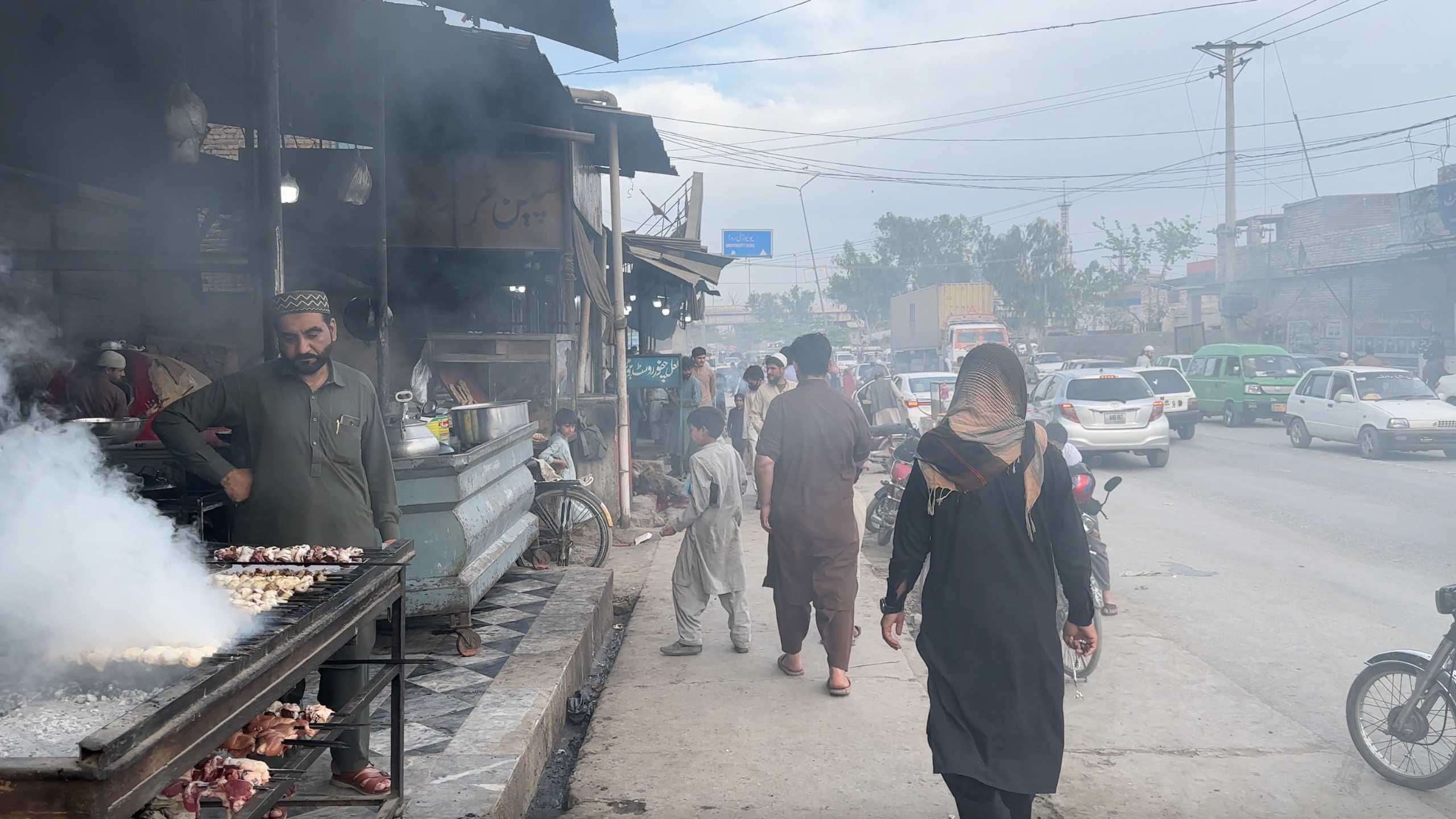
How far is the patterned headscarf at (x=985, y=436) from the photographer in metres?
3.14

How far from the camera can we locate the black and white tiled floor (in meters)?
4.21

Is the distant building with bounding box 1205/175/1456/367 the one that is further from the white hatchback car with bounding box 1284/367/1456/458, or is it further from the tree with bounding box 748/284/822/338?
the tree with bounding box 748/284/822/338

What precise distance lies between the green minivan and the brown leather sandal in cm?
2049

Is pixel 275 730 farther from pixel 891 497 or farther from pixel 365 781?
pixel 891 497

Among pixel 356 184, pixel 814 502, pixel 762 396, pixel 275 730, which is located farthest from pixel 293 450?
pixel 762 396

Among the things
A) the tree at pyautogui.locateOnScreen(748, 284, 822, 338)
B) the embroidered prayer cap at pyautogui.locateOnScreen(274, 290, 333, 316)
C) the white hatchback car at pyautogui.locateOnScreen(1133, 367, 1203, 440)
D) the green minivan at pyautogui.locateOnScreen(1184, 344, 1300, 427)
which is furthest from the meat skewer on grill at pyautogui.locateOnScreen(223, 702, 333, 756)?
the tree at pyautogui.locateOnScreen(748, 284, 822, 338)

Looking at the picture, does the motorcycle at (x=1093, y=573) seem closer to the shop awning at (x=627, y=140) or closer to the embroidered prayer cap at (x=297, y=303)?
the embroidered prayer cap at (x=297, y=303)

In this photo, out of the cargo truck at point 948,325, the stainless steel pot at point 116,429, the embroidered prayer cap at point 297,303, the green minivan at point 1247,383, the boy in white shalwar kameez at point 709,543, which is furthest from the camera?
the cargo truck at point 948,325

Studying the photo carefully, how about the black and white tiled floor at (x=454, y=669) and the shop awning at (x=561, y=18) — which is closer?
the black and white tiled floor at (x=454, y=669)

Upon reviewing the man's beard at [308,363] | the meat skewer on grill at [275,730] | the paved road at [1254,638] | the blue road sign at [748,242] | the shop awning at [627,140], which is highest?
the blue road sign at [748,242]

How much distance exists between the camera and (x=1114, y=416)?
14.5 metres

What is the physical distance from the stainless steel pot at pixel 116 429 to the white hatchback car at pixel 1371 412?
15998 mm

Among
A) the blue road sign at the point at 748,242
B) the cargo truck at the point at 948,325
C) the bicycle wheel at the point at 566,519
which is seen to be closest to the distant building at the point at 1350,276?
the cargo truck at the point at 948,325

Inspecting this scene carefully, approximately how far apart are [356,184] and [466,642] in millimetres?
4864
